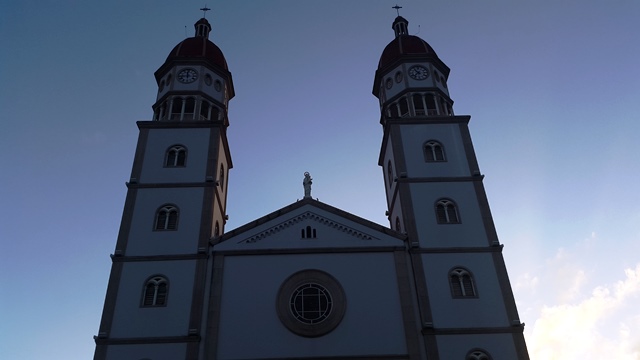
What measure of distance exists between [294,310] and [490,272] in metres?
8.55

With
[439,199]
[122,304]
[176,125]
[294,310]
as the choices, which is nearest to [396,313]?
[294,310]

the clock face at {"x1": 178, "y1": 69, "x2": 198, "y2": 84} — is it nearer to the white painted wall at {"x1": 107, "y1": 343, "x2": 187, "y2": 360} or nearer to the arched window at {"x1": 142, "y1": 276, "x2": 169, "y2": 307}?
the arched window at {"x1": 142, "y1": 276, "x2": 169, "y2": 307}

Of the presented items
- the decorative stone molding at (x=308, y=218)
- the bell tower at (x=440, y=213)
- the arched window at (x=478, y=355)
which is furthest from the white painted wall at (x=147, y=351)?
the arched window at (x=478, y=355)

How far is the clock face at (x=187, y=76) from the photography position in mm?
30219

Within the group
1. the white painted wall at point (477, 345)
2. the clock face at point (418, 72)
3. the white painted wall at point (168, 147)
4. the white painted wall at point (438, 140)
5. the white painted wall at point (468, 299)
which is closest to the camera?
the white painted wall at point (477, 345)

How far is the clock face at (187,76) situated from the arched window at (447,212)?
14.8 meters

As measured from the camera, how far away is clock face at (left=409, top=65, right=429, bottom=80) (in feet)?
101

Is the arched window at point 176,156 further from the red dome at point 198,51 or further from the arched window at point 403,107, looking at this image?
the arched window at point 403,107

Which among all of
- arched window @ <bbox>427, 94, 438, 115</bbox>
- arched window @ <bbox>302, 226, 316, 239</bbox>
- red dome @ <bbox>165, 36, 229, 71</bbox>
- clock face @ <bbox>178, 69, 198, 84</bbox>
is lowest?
arched window @ <bbox>302, 226, 316, 239</bbox>

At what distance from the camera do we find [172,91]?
2962 centimetres

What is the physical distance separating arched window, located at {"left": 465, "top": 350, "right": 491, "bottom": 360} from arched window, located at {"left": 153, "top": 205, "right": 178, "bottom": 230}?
539 inches

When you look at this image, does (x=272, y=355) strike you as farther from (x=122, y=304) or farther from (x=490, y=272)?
(x=490, y=272)

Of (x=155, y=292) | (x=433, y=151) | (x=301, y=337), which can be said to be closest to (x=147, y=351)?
(x=155, y=292)

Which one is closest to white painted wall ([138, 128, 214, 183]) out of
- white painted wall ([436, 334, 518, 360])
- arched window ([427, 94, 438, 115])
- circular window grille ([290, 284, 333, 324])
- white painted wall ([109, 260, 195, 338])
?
white painted wall ([109, 260, 195, 338])
